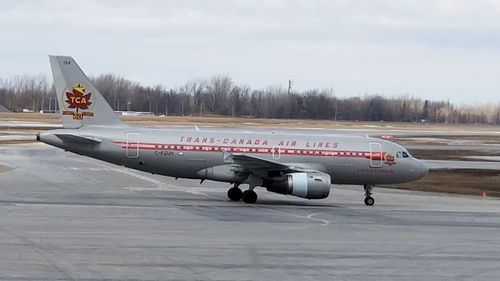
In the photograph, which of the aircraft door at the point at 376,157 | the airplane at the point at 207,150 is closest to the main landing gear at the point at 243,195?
the airplane at the point at 207,150

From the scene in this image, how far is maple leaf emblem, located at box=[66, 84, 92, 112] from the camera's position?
31.5 metres

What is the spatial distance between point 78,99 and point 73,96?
0.69 ft

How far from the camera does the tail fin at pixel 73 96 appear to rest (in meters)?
31.4

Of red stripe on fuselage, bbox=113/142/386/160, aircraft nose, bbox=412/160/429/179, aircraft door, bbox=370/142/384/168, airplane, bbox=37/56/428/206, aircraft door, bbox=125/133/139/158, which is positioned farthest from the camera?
aircraft nose, bbox=412/160/429/179

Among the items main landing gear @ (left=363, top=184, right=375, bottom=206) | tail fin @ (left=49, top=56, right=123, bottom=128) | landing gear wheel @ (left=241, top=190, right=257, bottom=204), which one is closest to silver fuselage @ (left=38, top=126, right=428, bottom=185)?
main landing gear @ (left=363, top=184, right=375, bottom=206)

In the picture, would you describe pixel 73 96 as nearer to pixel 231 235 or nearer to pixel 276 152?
pixel 276 152

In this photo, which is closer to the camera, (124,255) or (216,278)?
(216,278)

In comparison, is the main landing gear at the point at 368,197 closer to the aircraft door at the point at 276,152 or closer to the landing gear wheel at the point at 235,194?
the aircraft door at the point at 276,152

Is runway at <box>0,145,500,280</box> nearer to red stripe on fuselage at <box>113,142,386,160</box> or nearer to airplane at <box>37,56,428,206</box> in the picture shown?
airplane at <box>37,56,428,206</box>

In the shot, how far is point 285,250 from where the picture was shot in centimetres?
1894

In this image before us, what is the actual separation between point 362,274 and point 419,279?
3.42 ft

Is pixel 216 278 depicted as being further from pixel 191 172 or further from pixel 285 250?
pixel 191 172

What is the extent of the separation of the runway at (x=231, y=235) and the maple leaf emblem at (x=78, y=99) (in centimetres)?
323

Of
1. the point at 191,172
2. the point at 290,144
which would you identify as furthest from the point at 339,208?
the point at 191,172
